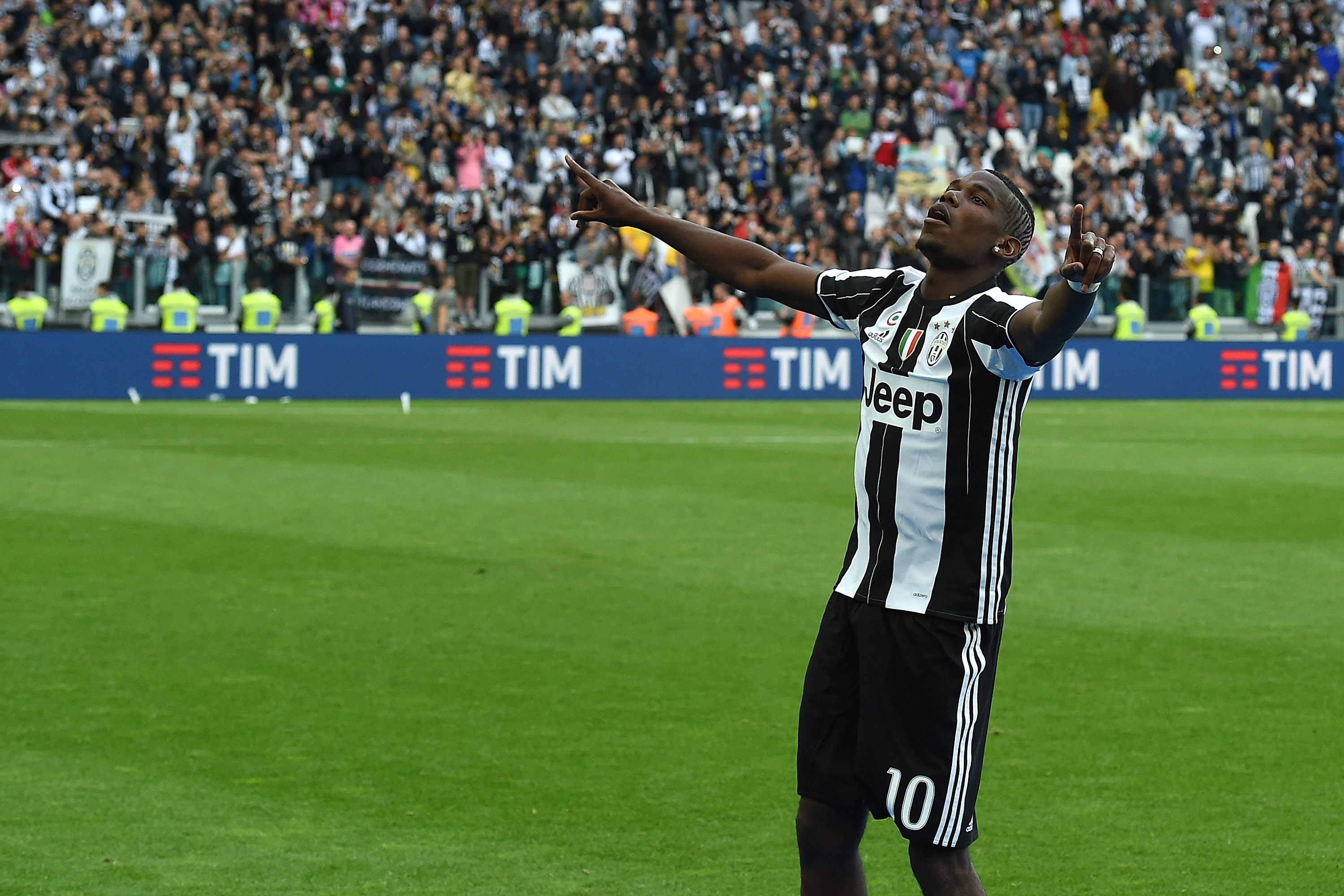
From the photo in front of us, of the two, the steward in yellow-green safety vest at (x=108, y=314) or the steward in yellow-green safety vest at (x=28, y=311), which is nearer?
the steward in yellow-green safety vest at (x=28, y=311)

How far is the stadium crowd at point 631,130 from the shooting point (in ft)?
91.9

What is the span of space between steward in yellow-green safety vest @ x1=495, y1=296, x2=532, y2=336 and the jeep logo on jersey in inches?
956

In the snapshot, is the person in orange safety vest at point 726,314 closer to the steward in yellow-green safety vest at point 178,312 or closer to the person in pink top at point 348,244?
the person in pink top at point 348,244

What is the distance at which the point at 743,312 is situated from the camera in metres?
30.0

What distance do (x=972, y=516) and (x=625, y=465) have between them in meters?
13.6

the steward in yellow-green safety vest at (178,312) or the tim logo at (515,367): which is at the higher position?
the steward in yellow-green safety vest at (178,312)

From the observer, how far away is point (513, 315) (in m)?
28.2

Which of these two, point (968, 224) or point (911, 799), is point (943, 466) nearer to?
point (968, 224)

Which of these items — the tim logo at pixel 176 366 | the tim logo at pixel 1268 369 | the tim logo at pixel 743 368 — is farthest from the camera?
the tim logo at pixel 1268 369

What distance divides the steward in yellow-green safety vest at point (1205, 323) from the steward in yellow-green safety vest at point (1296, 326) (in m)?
1.05

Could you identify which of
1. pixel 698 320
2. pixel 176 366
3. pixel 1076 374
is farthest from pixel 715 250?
pixel 1076 374

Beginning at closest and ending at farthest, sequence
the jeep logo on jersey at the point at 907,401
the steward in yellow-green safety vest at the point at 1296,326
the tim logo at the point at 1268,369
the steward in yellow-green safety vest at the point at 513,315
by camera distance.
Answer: the jeep logo on jersey at the point at 907,401
the steward in yellow-green safety vest at the point at 513,315
the tim logo at the point at 1268,369
the steward in yellow-green safety vest at the point at 1296,326

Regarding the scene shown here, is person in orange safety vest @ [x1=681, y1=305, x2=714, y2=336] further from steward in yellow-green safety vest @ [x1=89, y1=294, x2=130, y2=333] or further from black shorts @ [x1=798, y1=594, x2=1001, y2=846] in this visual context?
black shorts @ [x1=798, y1=594, x2=1001, y2=846]

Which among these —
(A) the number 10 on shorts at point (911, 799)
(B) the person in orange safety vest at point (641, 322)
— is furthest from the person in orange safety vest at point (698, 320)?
(A) the number 10 on shorts at point (911, 799)
